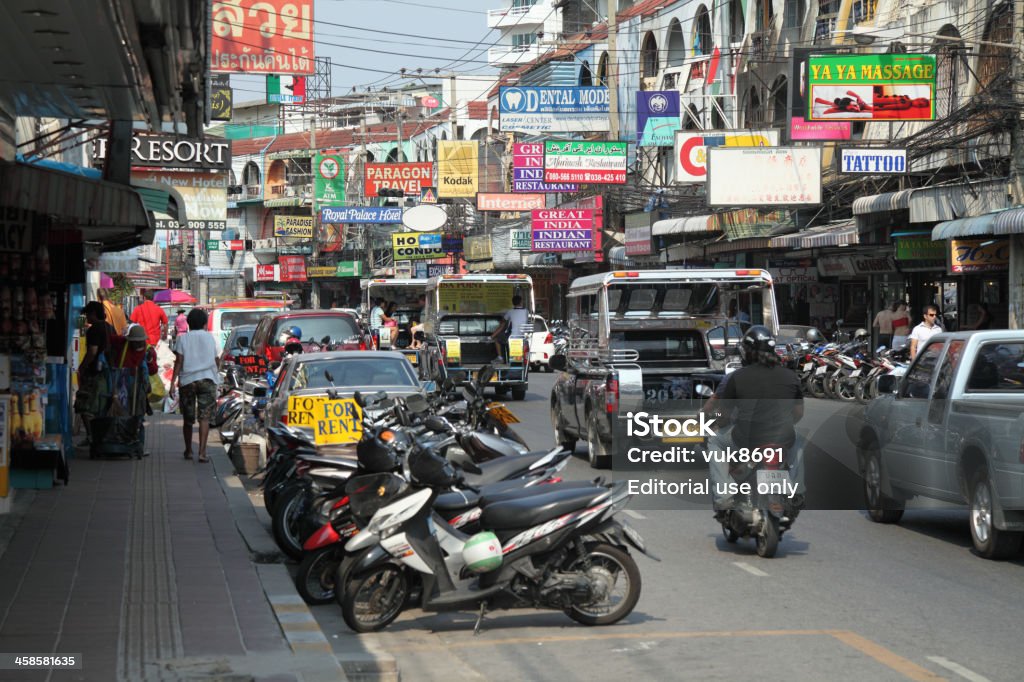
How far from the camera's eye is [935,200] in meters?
26.2

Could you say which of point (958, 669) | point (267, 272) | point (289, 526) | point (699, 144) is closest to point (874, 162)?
point (699, 144)

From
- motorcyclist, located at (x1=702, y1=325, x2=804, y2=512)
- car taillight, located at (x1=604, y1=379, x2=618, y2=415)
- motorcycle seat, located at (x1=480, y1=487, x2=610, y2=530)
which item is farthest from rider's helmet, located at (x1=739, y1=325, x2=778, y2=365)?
car taillight, located at (x1=604, y1=379, x2=618, y2=415)

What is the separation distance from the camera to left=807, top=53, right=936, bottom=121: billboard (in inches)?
1003

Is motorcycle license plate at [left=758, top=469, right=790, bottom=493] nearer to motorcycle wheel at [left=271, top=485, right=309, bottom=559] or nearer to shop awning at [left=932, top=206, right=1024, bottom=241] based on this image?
motorcycle wheel at [left=271, top=485, right=309, bottom=559]

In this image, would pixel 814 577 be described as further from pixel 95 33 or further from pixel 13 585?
pixel 95 33

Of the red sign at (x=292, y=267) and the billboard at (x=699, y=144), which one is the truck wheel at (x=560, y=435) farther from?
the red sign at (x=292, y=267)

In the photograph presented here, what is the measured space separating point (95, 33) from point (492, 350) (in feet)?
65.2

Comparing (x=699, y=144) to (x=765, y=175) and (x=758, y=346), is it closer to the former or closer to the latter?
(x=765, y=175)

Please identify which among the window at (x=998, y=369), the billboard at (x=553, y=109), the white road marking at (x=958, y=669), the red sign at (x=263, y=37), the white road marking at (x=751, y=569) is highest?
the red sign at (x=263, y=37)

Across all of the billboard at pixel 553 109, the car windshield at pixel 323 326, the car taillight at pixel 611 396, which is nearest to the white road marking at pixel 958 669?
the car taillight at pixel 611 396

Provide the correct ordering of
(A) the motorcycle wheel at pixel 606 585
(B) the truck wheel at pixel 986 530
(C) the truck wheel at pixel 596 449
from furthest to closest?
1. (C) the truck wheel at pixel 596 449
2. (B) the truck wheel at pixel 986 530
3. (A) the motorcycle wheel at pixel 606 585

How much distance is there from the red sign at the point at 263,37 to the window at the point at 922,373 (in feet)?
64.6

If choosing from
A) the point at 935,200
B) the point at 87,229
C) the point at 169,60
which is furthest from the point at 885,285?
Result: the point at 169,60

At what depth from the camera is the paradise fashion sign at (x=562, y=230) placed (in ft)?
147
